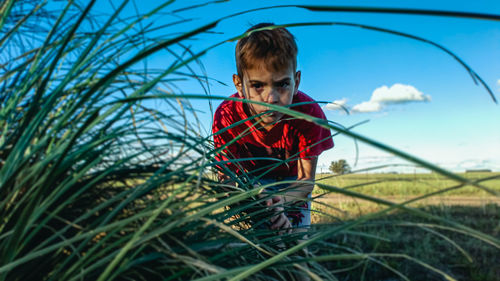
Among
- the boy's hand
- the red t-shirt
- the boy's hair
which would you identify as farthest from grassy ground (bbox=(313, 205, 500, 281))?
the boy's hand

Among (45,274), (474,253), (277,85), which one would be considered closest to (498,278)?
(474,253)

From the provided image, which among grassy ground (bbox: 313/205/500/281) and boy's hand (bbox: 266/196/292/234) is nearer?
boy's hand (bbox: 266/196/292/234)

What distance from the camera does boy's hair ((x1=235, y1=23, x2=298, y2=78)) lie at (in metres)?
1.45

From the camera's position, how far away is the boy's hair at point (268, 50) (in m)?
1.45

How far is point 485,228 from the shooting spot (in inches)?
100

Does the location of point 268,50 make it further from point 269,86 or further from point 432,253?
point 432,253

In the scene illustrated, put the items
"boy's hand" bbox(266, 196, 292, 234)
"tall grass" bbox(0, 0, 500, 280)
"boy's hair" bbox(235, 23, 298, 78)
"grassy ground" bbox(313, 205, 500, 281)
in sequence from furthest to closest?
"grassy ground" bbox(313, 205, 500, 281), "boy's hair" bbox(235, 23, 298, 78), "boy's hand" bbox(266, 196, 292, 234), "tall grass" bbox(0, 0, 500, 280)

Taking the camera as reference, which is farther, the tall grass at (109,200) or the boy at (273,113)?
the boy at (273,113)

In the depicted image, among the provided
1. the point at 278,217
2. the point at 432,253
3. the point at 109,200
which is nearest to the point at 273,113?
the point at 278,217

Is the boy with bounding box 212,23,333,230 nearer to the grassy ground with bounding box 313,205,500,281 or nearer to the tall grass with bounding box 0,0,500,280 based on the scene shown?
the grassy ground with bounding box 313,205,500,281

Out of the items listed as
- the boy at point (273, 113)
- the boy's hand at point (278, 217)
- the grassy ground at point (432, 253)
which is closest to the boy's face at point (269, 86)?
the boy at point (273, 113)

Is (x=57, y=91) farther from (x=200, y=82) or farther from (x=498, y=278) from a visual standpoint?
(x=498, y=278)

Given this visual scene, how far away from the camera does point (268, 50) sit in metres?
1.47

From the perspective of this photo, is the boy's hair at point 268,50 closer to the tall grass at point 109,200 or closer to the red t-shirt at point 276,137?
the red t-shirt at point 276,137
